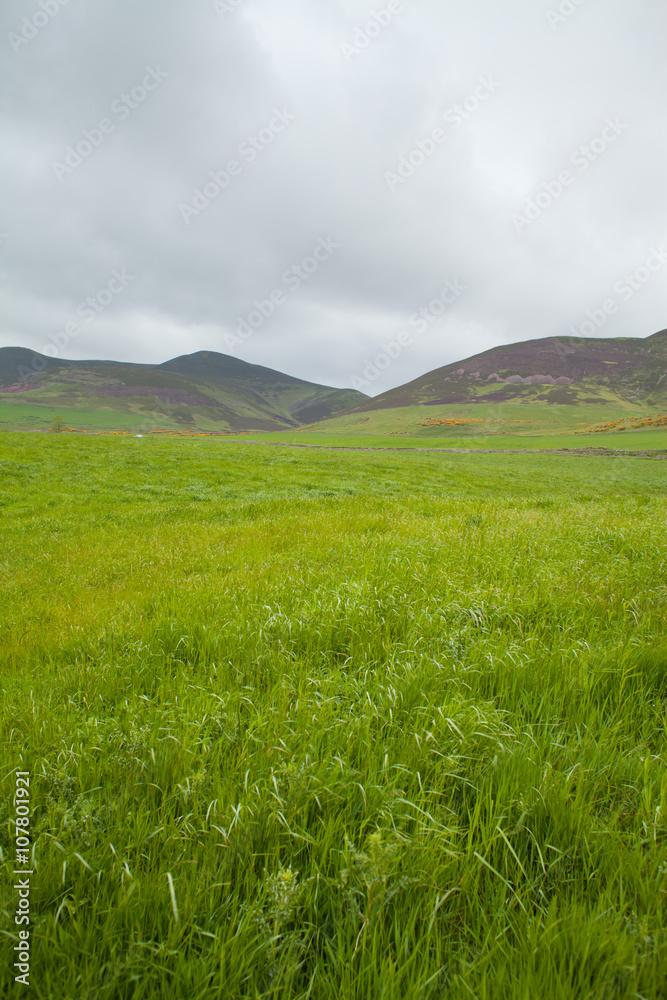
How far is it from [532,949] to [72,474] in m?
25.4

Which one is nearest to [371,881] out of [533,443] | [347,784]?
[347,784]

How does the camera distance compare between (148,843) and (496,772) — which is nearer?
(148,843)

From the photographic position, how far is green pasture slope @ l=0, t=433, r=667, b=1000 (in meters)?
1.75

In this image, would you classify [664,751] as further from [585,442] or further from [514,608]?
[585,442]

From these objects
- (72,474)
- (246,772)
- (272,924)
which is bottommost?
(272,924)

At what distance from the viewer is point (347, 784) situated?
2533 mm

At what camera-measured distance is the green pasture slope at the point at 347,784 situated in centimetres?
175

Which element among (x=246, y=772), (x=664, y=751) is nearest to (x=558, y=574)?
(x=664, y=751)

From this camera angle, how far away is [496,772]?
2641mm
